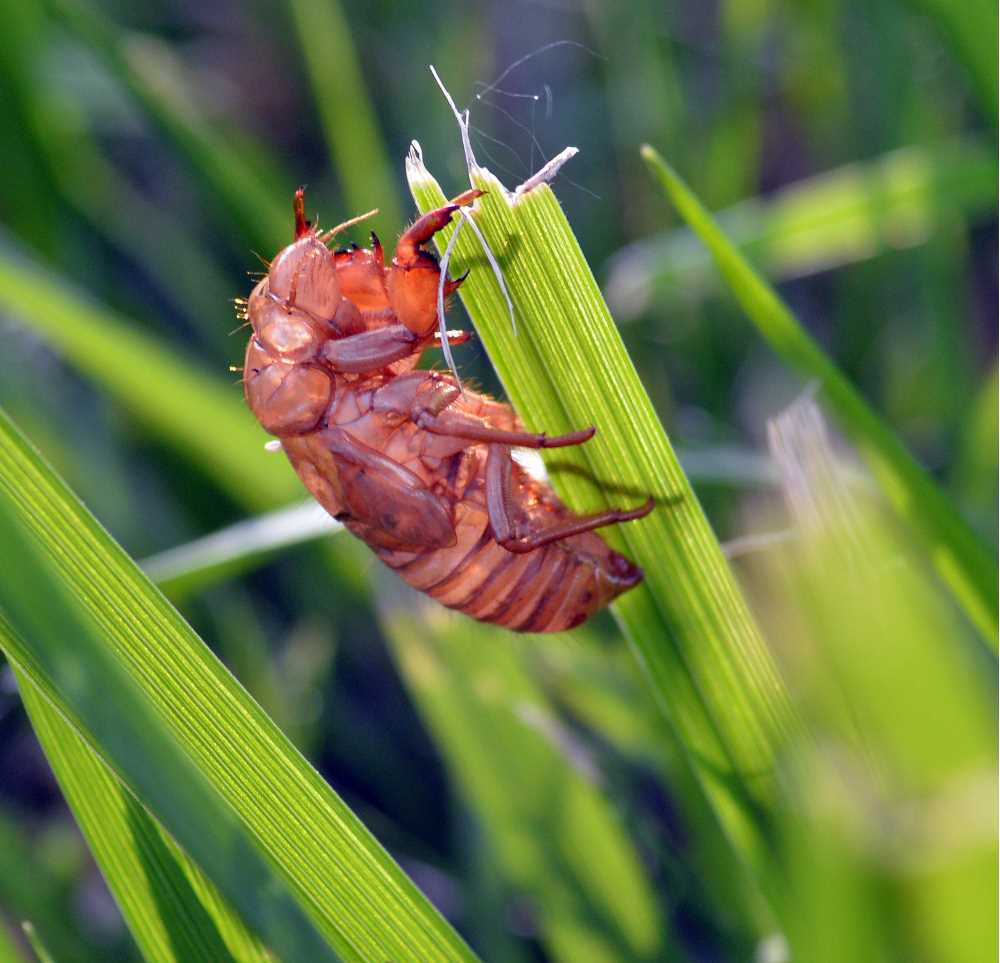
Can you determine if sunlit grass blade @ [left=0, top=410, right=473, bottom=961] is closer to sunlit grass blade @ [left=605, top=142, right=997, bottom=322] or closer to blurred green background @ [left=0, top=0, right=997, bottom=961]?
blurred green background @ [left=0, top=0, right=997, bottom=961]

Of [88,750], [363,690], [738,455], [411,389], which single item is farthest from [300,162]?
[88,750]

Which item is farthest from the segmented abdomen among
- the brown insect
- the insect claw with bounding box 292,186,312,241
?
the insect claw with bounding box 292,186,312,241

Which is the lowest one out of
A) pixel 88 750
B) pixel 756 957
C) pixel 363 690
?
pixel 756 957

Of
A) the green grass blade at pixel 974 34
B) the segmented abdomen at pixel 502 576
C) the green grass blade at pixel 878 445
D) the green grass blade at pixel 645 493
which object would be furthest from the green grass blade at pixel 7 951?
the green grass blade at pixel 974 34

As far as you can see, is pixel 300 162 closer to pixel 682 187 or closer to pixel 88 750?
pixel 682 187

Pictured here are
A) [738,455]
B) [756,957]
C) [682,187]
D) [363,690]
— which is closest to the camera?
[682,187]

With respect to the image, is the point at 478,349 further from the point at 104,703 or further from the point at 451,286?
the point at 104,703

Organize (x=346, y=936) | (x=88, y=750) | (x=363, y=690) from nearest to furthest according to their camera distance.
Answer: (x=346, y=936)
(x=88, y=750)
(x=363, y=690)
